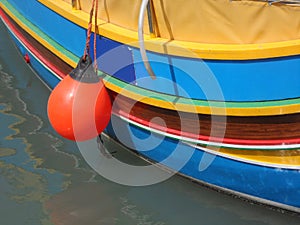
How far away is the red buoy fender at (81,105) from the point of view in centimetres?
397

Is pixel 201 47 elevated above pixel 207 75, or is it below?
above

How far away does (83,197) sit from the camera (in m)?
4.10

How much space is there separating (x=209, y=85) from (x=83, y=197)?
46.5 inches

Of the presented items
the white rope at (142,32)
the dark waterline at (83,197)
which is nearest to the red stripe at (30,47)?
the dark waterline at (83,197)

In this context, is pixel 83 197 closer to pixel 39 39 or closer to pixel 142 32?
pixel 142 32

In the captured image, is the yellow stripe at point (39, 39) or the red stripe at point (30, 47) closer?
the yellow stripe at point (39, 39)

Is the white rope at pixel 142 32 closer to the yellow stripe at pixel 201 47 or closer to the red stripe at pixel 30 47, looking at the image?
the yellow stripe at pixel 201 47

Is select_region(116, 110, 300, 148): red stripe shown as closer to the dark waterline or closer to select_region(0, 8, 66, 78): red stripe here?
the dark waterline

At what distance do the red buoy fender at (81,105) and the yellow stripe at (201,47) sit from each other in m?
0.28

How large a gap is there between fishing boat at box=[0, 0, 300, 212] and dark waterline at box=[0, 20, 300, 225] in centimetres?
11

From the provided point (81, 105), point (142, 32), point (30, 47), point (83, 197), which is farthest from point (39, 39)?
point (142, 32)

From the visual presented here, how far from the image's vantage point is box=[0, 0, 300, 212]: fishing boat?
10.8ft

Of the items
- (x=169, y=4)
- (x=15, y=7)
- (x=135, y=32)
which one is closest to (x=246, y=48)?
(x=169, y=4)

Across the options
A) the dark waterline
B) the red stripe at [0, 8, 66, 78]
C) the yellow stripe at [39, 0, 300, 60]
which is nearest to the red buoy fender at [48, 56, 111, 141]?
the yellow stripe at [39, 0, 300, 60]
